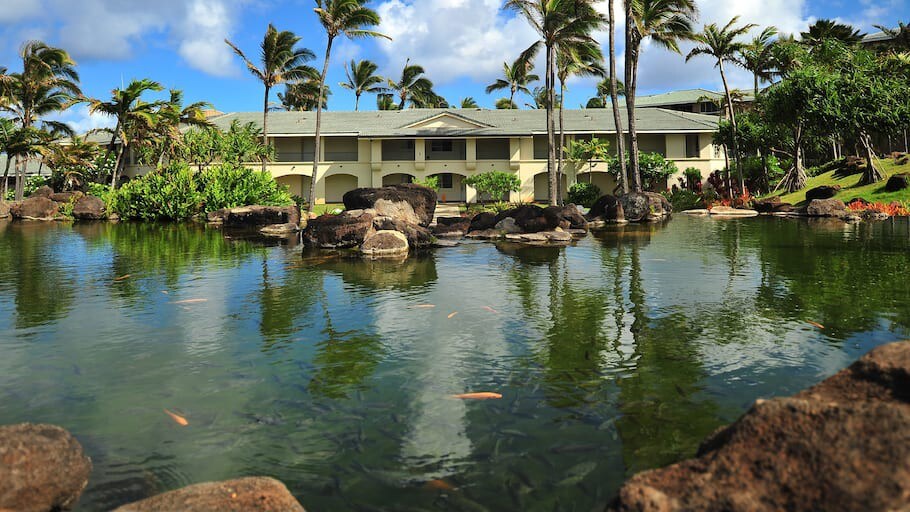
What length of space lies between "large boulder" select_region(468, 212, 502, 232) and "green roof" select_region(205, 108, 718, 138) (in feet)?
76.5

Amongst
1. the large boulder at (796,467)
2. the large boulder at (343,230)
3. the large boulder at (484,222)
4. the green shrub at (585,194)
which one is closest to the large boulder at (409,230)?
the large boulder at (343,230)

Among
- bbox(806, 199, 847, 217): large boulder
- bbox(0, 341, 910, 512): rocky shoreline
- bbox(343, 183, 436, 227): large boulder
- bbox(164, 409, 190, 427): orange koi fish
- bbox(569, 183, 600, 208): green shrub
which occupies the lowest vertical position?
bbox(164, 409, 190, 427): orange koi fish

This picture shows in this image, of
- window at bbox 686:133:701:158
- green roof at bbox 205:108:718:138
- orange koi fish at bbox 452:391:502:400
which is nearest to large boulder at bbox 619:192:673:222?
green roof at bbox 205:108:718:138

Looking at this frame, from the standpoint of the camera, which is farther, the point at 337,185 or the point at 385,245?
the point at 337,185

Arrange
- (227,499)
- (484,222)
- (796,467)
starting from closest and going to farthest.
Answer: (796,467) < (227,499) < (484,222)

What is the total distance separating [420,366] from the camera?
20.5 feet

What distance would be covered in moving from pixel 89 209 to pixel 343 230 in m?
22.3

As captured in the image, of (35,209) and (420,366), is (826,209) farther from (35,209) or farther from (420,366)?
(35,209)

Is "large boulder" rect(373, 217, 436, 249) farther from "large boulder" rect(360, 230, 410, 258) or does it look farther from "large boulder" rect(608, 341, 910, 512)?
"large boulder" rect(608, 341, 910, 512)

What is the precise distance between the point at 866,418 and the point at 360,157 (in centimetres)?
4657

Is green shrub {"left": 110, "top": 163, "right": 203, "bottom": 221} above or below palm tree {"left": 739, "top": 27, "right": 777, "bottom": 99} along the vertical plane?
below

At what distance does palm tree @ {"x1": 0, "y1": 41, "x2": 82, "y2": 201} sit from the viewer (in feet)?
129

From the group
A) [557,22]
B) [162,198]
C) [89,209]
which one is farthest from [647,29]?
[89,209]

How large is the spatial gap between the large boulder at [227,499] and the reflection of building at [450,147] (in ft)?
142
